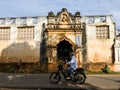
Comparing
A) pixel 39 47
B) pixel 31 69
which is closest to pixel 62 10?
pixel 39 47

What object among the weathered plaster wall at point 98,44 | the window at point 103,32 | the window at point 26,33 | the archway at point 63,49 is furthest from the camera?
the window at point 26,33

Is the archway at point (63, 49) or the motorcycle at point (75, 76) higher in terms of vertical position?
the archway at point (63, 49)

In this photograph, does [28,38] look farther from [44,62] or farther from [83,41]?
[83,41]

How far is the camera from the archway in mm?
27594

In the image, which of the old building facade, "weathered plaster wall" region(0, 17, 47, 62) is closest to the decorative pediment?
the old building facade

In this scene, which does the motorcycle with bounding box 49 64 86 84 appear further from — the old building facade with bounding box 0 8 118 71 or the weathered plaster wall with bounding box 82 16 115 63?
the weathered plaster wall with bounding box 82 16 115 63

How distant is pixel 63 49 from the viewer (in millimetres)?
28266

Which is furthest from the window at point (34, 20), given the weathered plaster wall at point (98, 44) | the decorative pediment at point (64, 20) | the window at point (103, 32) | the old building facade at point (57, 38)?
the window at point (103, 32)

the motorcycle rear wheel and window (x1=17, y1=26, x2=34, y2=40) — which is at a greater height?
window (x1=17, y1=26, x2=34, y2=40)

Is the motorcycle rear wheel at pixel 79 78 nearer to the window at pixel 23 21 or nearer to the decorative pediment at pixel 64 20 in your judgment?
the decorative pediment at pixel 64 20

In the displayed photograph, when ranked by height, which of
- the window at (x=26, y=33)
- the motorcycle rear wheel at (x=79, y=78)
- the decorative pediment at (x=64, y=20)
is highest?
the decorative pediment at (x=64, y=20)

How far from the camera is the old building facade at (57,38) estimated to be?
27172 mm

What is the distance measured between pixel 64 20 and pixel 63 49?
291 cm

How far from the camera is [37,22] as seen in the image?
92.9 ft
